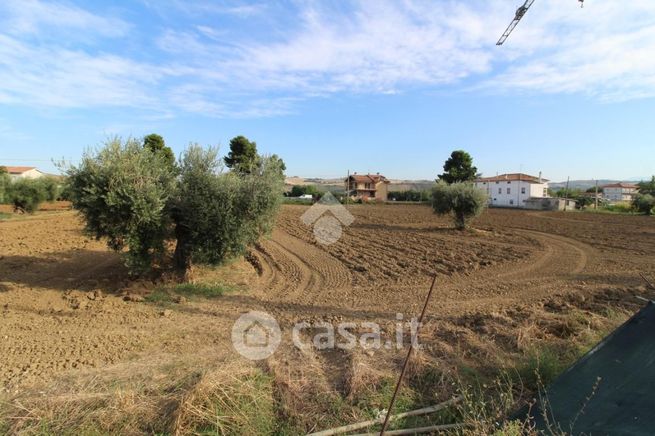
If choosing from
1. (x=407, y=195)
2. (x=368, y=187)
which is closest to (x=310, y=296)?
(x=407, y=195)

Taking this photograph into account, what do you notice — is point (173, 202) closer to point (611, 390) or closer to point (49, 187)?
point (611, 390)

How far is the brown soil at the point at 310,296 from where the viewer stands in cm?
536

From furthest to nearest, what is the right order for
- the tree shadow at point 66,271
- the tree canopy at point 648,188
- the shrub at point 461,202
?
the tree canopy at point 648,188 → the shrub at point 461,202 → the tree shadow at point 66,271

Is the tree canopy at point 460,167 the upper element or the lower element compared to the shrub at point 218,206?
upper

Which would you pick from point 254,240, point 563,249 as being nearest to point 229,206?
point 254,240

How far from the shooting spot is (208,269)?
420 inches

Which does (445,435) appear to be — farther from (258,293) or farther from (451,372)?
(258,293)

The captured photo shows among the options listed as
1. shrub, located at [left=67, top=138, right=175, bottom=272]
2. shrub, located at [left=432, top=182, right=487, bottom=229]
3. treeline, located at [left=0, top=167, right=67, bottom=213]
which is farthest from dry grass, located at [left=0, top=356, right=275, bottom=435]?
treeline, located at [left=0, top=167, right=67, bottom=213]

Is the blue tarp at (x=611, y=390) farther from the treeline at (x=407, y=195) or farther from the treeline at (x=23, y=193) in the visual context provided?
the treeline at (x=407, y=195)

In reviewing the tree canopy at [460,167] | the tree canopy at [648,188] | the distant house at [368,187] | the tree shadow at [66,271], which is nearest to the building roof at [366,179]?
the distant house at [368,187]

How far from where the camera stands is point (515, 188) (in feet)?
202

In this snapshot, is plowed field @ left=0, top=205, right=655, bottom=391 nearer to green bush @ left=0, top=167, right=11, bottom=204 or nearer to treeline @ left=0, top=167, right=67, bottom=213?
green bush @ left=0, top=167, right=11, bottom=204

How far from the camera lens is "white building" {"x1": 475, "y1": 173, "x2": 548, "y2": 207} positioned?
60.1m

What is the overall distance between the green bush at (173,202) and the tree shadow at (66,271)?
51.7 inches
